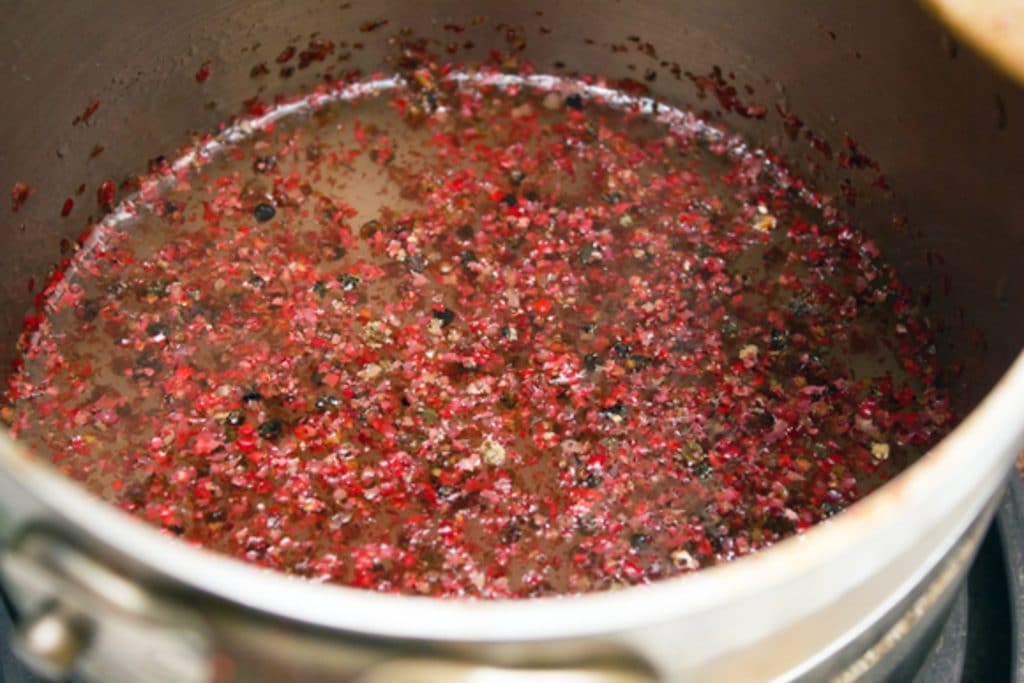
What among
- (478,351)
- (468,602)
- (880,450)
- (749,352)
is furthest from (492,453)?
(468,602)

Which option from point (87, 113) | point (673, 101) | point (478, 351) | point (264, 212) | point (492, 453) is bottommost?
point (492, 453)

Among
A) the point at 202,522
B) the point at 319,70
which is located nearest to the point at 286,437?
the point at 202,522

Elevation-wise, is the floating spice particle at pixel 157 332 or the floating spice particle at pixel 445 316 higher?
the floating spice particle at pixel 445 316

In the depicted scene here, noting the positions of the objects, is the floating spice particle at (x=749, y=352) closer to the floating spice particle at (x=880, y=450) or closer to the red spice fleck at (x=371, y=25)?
the floating spice particle at (x=880, y=450)

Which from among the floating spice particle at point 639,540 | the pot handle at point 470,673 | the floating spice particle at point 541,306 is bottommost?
the pot handle at point 470,673

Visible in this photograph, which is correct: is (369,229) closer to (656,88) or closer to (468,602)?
(656,88)

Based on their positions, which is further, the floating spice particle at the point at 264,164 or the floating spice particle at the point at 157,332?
the floating spice particle at the point at 264,164

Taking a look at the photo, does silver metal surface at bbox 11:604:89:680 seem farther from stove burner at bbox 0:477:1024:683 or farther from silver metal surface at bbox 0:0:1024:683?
stove burner at bbox 0:477:1024:683

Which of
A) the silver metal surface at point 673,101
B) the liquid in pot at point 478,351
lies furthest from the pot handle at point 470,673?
the liquid in pot at point 478,351
